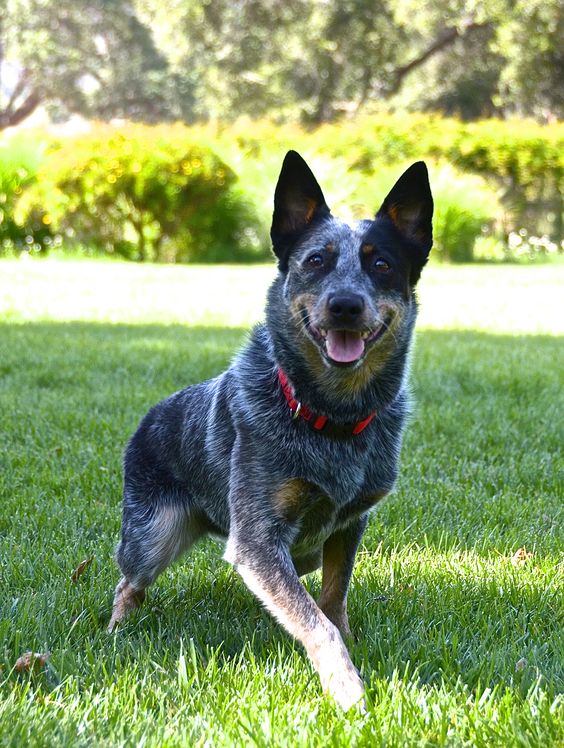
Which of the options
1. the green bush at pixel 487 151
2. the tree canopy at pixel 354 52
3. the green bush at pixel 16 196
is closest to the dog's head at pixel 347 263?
the green bush at pixel 16 196

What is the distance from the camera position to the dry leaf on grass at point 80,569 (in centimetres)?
325

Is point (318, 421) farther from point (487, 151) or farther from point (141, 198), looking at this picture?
point (487, 151)

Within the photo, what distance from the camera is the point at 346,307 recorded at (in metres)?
2.80

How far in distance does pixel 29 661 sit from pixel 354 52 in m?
32.2

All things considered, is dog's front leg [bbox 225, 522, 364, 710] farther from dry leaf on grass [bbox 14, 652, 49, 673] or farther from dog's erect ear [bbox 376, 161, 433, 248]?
dog's erect ear [bbox 376, 161, 433, 248]

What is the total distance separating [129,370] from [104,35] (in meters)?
43.3

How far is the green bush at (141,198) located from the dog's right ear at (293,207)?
1337 centimetres

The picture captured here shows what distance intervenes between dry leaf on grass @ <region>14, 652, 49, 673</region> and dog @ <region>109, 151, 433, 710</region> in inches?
16.9

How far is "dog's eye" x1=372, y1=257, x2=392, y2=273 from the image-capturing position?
10.1ft

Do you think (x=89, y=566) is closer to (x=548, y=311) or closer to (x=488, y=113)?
(x=548, y=311)

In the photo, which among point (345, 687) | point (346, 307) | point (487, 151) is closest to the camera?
point (345, 687)

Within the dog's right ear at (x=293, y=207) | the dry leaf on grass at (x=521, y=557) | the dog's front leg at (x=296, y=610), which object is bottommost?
the dry leaf on grass at (x=521, y=557)

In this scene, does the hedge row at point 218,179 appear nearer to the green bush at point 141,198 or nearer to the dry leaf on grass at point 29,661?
the green bush at point 141,198

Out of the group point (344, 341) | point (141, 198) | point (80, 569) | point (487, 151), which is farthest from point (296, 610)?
point (487, 151)
